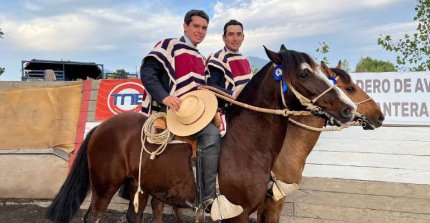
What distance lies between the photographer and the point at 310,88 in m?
2.62

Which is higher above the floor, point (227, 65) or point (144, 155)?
point (227, 65)

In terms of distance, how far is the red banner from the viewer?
19.0 ft

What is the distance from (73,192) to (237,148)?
191 centimetres

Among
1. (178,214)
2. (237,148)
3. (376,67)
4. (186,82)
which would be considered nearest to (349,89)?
(237,148)

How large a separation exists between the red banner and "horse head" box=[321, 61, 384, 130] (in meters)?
3.07

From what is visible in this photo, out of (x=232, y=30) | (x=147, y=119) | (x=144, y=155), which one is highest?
(x=232, y=30)

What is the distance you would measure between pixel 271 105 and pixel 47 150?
4315 millimetres

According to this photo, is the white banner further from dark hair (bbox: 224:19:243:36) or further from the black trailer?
the black trailer

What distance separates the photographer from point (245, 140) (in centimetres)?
298

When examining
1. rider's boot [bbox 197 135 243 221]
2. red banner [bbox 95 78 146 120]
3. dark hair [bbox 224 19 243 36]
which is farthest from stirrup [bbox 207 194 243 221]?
red banner [bbox 95 78 146 120]

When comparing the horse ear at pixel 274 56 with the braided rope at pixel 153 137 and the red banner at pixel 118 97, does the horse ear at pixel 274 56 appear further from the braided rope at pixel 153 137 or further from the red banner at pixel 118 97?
the red banner at pixel 118 97

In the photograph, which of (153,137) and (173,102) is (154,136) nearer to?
(153,137)

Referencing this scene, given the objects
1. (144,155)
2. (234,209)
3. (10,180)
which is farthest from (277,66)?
(10,180)

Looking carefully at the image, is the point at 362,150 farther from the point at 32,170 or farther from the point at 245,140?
the point at 32,170
